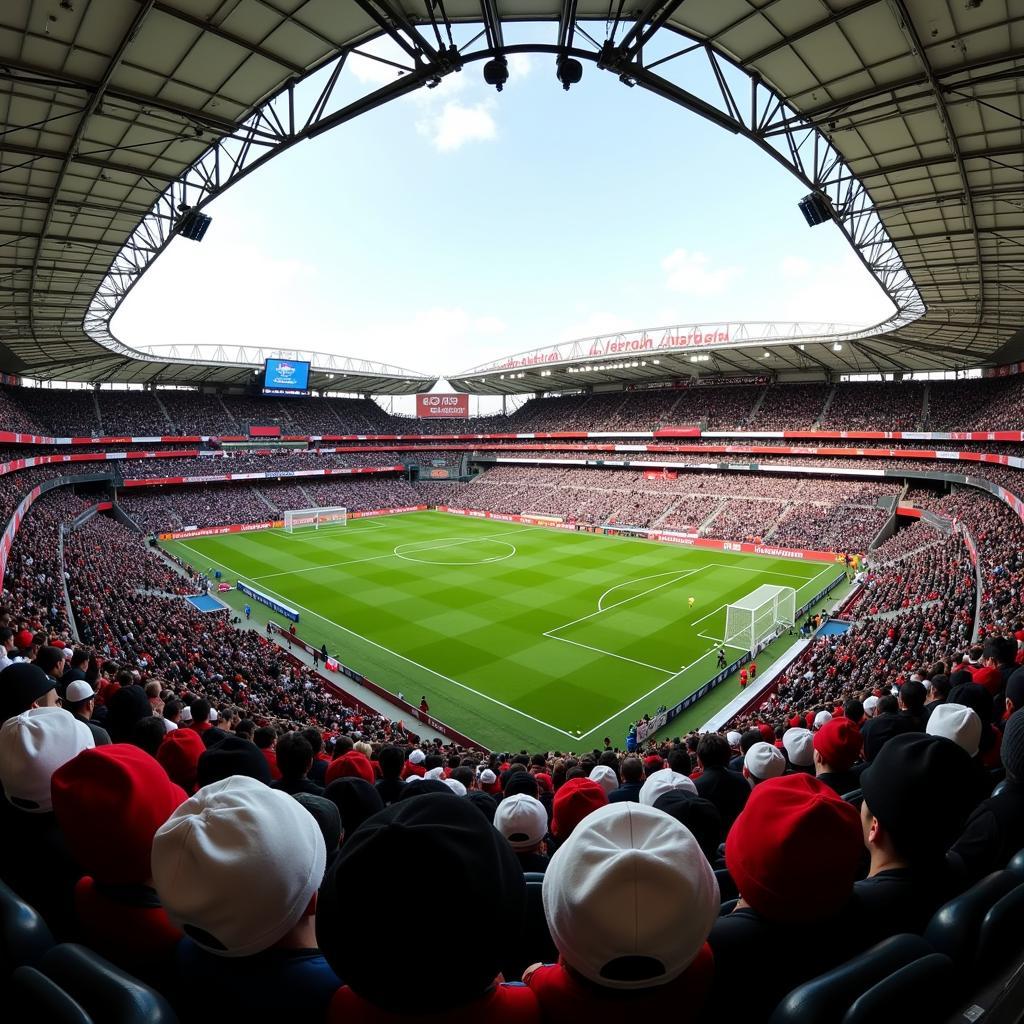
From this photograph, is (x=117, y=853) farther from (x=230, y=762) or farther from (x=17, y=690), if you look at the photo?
(x=17, y=690)

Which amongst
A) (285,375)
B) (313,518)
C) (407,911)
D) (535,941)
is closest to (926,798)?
(535,941)

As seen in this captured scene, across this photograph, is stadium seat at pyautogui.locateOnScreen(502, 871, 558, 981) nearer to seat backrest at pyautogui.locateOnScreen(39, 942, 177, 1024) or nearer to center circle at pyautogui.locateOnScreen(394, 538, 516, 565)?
seat backrest at pyautogui.locateOnScreen(39, 942, 177, 1024)

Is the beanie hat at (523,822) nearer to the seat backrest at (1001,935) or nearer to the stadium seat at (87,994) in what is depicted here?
the seat backrest at (1001,935)

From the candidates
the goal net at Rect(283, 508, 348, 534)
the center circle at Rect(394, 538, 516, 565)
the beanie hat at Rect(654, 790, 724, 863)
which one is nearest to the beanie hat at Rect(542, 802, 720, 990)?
the beanie hat at Rect(654, 790, 724, 863)

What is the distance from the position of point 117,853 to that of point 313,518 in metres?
54.5

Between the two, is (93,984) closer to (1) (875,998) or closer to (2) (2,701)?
(1) (875,998)

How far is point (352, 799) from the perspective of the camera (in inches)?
173

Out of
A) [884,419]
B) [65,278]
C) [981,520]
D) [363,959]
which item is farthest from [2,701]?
[884,419]

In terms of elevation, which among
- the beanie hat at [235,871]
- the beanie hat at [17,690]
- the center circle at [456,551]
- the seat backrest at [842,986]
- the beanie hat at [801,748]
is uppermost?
the beanie hat at [235,871]

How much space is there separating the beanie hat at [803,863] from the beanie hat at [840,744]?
326 cm

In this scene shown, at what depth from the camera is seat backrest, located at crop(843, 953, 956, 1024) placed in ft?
5.25

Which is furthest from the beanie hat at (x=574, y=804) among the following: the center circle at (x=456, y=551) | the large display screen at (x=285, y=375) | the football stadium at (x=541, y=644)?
the large display screen at (x=285, y=375)

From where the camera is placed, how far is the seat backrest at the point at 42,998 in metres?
1.56

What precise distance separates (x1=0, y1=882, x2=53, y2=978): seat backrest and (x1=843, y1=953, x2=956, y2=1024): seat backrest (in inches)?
102
